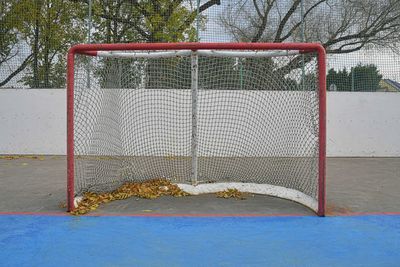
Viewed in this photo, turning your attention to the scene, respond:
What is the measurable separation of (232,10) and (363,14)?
157 inches

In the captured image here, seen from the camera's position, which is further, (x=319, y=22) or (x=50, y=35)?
(x=50, y=35)

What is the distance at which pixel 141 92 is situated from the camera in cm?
781

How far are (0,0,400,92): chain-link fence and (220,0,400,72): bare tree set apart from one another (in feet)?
0.08

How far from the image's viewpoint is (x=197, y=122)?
700cm

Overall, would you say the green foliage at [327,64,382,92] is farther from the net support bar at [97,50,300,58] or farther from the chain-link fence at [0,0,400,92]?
the net support bar at [97,50,300,58]

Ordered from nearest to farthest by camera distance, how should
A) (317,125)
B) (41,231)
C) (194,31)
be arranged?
(41,231) → (317,125) → (194,31)

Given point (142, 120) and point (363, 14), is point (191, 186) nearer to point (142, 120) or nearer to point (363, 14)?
point (142, 120)

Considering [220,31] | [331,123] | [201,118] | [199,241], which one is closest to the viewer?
[199,241]

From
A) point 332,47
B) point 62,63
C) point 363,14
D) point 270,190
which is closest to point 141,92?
point 270,190

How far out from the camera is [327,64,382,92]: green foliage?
444 inches

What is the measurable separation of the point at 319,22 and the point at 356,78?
1781mm

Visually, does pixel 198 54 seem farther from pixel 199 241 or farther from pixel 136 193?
pixel 199 241

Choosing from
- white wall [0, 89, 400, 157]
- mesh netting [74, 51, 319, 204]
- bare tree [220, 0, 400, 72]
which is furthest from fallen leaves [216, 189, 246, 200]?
white wall [0, 89, 400, 157]

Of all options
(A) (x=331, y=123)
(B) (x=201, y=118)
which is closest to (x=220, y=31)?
(B) (x=201, y=118)
